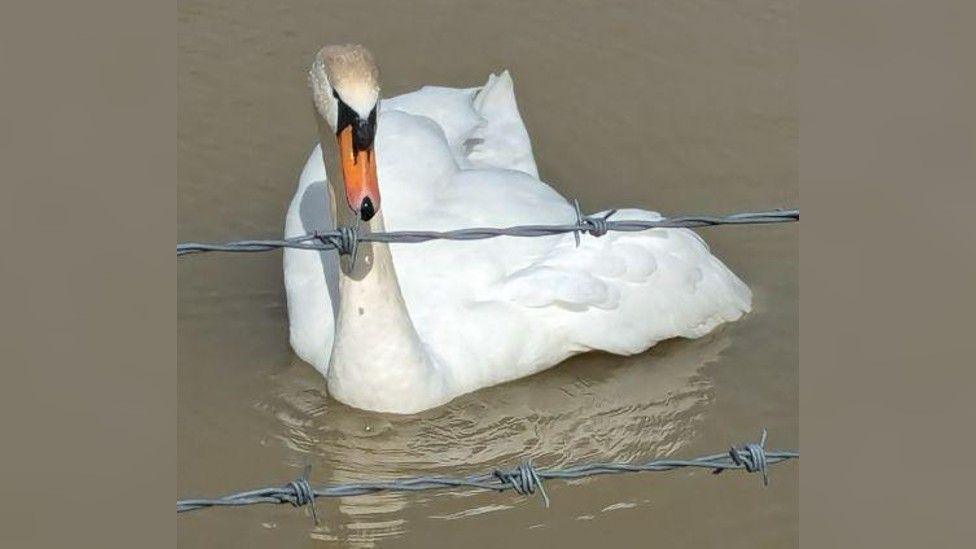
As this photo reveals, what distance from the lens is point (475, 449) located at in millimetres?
6480

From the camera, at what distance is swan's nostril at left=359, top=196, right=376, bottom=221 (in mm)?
5543

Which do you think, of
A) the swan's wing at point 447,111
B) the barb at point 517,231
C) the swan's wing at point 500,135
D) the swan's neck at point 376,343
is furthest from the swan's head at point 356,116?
the swan's wing at point 500,135

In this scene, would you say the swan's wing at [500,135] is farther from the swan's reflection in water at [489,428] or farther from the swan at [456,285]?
the swan's reflection in water at [489,428]

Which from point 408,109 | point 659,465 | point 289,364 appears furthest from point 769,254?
point 659,465

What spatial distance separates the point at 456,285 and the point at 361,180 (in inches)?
49.1

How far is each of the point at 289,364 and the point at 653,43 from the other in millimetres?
3742

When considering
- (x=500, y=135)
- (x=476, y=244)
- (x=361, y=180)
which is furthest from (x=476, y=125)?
(x=361, y=180)

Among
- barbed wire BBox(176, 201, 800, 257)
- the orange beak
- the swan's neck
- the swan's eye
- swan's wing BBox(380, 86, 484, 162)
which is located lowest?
the swan's neck

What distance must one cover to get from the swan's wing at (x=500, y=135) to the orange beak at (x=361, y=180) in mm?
2166

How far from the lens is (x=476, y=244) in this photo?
6.87 m

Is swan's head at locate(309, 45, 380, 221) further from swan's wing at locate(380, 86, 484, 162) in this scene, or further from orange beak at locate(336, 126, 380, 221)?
swan's wing at locate(380, 86, 484, 162)

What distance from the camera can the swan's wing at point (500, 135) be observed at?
790 cm

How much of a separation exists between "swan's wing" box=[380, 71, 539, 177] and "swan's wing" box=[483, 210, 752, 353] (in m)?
0.88

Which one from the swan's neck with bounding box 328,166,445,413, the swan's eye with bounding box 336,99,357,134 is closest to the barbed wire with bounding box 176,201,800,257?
the swan's eye with bounding box 336,99,357,134
